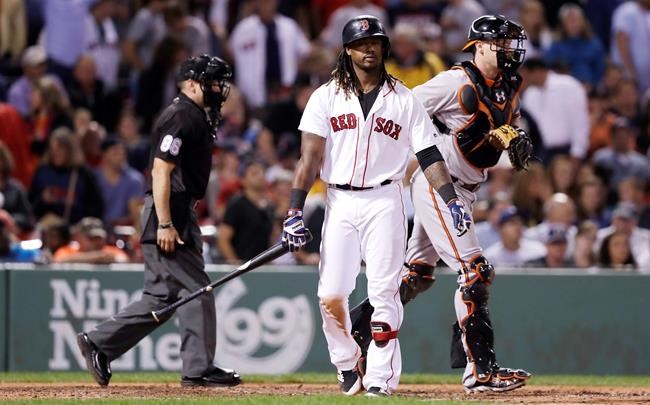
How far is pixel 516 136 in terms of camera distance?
904 cm

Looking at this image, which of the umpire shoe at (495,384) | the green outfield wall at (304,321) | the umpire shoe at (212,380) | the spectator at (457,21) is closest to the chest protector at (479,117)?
the umpire shoe at (495,384)

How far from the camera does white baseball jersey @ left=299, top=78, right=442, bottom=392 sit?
8.40 m

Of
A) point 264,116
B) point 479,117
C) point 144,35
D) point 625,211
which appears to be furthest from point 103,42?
point 479,117

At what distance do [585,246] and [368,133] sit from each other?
614 centimetres

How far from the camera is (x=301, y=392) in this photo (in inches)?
369

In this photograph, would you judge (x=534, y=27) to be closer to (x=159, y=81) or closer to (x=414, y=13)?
(x=414, y=13)

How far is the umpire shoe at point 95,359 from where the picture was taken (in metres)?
9.48

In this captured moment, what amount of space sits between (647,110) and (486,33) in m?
8.65

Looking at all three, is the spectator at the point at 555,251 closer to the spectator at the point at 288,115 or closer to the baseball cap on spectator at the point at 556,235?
the baseball cap on spectator at the point at 556,235

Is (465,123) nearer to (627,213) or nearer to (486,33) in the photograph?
(486,33)

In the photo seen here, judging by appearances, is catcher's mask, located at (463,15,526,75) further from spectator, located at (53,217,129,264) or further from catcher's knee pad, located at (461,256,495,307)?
spectator, located at (53,217,129,264)

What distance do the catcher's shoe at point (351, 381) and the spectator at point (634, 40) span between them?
33.9 ft

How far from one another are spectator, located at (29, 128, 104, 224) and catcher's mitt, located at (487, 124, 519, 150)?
6320 mm

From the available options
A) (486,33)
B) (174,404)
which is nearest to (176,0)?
(486,33)
